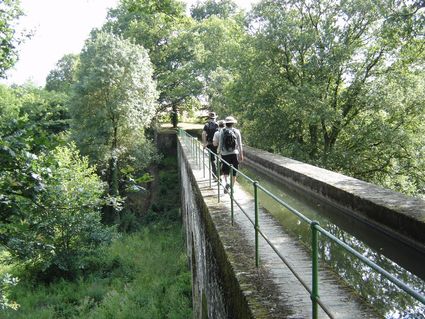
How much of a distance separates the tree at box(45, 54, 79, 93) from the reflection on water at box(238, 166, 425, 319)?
56.6m

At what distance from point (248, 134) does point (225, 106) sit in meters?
7.44

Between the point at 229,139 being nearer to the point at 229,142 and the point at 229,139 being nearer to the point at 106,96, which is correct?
the point at 229,142

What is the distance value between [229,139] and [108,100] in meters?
17.8

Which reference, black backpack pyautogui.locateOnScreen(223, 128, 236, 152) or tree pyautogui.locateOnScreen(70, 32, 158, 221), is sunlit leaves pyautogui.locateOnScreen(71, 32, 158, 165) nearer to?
tree pyautogui.locateOnScreen(70, 32, 158, 221)

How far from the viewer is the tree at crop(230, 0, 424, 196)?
15.9 m

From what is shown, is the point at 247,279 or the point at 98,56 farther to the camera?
the point at 98,56

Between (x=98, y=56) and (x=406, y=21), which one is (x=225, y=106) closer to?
(x=98, y=56)

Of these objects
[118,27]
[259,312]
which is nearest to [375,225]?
[259,312]

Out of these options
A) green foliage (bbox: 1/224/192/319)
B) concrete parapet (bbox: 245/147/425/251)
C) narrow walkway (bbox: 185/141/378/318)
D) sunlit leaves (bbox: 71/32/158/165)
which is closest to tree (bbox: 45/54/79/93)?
sunlit leaves (bbox: 71/32/158/165)

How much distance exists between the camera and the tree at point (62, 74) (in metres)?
59.0

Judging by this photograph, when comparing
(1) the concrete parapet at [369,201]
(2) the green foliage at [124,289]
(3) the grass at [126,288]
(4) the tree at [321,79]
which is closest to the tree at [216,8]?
(4) the tree at [321,79]

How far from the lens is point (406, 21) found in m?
9.86

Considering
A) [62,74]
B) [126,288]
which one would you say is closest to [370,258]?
[126,288]

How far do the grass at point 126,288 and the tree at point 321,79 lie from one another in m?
6.96
